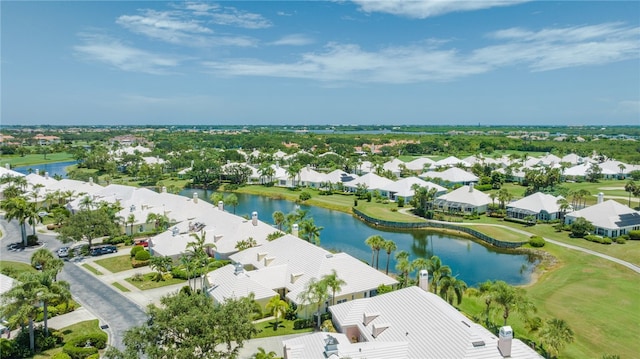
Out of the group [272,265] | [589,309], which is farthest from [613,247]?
[272,265]

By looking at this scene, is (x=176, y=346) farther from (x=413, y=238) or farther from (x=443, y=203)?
(x=443, y=203)

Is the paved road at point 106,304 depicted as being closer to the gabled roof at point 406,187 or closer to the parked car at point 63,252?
the parked car at point 63,252

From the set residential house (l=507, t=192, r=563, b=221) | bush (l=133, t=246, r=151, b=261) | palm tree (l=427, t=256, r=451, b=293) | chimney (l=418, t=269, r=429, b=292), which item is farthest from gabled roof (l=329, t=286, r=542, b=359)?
residential house (l=507, t=192, r=563, b=221)

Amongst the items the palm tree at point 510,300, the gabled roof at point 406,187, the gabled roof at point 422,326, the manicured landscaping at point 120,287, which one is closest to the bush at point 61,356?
the manicured landscaping at point 120,287

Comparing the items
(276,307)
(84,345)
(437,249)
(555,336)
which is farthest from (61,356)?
(437,249)

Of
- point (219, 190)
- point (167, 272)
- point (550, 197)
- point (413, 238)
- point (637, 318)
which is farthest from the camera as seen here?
point (219, 190)

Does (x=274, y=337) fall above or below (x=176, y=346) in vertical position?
below

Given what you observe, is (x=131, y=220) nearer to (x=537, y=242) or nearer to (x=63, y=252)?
(x=63, y=252)
